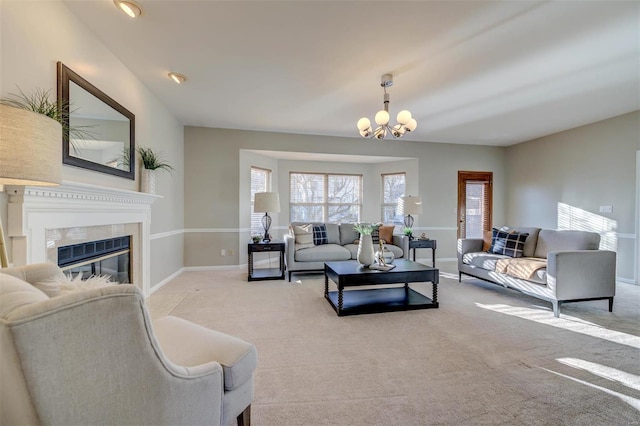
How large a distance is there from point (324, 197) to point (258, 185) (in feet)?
4.95

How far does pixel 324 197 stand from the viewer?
20.7ft

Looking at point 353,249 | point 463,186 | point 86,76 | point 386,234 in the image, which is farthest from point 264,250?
point 463,186

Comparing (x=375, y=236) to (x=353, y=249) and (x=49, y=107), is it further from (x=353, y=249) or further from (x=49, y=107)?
(x=49, y=107)

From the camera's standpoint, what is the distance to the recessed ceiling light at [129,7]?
6.58ft

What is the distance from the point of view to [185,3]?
80.0 inches

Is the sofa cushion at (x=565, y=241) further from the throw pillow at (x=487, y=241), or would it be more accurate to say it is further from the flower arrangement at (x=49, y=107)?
the flower arrangement at (x=49, y=107)

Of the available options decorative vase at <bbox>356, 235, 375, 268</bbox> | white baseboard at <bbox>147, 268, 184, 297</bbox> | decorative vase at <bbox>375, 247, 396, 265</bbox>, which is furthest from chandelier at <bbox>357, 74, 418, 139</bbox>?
white baseboard at <bbox>147, 268, 184, 297</bbox>

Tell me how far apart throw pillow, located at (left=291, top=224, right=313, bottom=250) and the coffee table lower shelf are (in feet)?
4.67

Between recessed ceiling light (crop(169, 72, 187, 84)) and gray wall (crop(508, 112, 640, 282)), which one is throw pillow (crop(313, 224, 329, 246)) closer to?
recessed ceiling light (crop(169, 72, 187, 84))

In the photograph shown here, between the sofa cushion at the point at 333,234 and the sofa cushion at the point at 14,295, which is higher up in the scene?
the sofa cushion at the point at 14,295

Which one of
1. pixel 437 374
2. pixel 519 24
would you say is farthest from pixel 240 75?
pixel 437 374

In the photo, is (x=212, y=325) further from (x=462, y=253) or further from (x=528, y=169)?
(x=528, y=169)

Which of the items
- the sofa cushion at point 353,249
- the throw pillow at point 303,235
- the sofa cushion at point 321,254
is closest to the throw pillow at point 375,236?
the sofa cushion at point 353,249

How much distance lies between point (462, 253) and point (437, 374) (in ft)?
9.26
